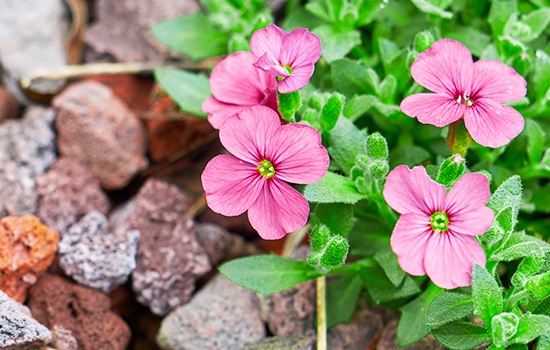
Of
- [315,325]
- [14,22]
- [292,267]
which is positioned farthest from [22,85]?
[315,325]

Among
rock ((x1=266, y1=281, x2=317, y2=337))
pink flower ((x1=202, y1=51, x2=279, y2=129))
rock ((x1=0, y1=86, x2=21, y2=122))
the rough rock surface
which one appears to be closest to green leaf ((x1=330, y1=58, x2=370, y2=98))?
pink flower ((x1=202, y1=51, x2=279, y2=129))

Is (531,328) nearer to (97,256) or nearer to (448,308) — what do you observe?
(448,308)

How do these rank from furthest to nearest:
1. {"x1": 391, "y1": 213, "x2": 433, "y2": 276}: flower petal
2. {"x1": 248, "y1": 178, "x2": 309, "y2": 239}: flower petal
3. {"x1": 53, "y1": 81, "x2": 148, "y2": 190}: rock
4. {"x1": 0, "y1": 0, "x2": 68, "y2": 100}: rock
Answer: {"x1": 0, "y1": 0, "x2": 68, "y2": 100}: rock → {"x1": 53, "y1": 81, "x2": 148, "y2": 190}: rock → {"x1": 248, "y1": 178, "x2": 309, "y2": 239}: flower petal → {"x1": 391, "y1": 213, "x2": 433, "y2": 276}: flower petal

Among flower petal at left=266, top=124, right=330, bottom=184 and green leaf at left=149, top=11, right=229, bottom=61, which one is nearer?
flower petal at left=266, top=124, right=330, bottom=184

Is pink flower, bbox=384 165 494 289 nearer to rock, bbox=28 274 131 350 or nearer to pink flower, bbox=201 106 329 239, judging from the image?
pink flower, bbox=201 106 329 239

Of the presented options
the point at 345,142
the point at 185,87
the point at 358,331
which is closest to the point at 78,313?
the point at 185,87

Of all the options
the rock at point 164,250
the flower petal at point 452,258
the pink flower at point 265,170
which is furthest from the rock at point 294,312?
the flower petal at point 452,258

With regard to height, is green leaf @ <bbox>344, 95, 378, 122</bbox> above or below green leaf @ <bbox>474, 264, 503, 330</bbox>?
above
